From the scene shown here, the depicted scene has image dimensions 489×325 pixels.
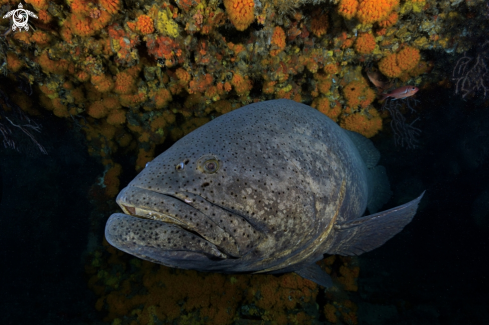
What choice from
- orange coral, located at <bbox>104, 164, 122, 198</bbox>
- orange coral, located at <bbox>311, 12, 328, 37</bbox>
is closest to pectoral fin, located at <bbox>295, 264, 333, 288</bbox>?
orange coral, located at <bbox>311, 12, 328, 37</bbox>

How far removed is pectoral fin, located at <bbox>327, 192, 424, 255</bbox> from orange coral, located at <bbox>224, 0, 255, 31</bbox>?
117 inches

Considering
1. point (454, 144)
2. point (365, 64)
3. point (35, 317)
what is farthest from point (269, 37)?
point (35, 317)

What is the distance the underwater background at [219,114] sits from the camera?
11.3 feet

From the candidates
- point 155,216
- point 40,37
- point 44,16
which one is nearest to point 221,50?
point 44,16

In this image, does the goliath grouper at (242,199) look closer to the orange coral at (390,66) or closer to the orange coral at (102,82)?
the orange coral at (390,66)

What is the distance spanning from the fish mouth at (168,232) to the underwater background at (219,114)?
2753mm

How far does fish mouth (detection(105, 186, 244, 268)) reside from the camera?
62.7 inches

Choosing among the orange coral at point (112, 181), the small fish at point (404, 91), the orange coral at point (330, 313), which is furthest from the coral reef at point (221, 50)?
the orange coral at point (330, 313)

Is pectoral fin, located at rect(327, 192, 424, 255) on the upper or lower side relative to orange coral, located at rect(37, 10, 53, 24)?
lower

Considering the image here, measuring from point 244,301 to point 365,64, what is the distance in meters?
5.60

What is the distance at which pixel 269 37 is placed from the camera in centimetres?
355

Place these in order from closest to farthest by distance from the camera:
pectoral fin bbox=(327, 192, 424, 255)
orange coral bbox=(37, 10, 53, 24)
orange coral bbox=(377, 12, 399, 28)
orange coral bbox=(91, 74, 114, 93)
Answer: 1. pectoral fin bbox=(327, 192, 424, 255)
2. orange coral bbox=(37, 10, 53, 24)
3. orange coral bbox=(377, 12, 399, 28)
4. orange coral bbox=(91, 74, 114, 93)

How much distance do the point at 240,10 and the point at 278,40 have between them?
0.83 meters

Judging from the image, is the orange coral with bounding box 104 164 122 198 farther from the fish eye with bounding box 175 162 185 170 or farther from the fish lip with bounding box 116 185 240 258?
the fish eye with bounding box 175 162 185 170
